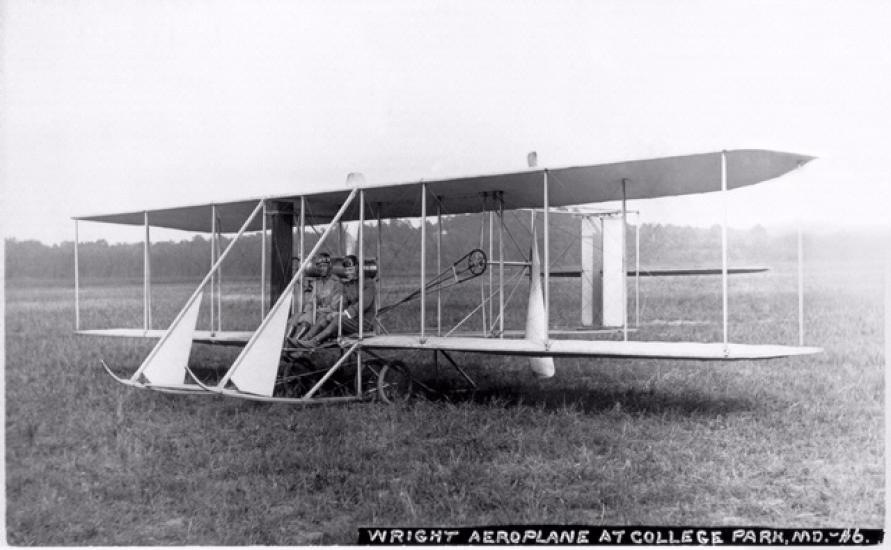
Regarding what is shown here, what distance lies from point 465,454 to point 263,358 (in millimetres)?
2794

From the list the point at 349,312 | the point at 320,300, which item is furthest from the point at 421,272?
the point at 320,300

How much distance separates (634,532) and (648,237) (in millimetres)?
23590

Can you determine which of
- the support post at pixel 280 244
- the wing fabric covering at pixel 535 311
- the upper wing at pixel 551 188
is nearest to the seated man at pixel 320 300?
the support post at pixel 280 244

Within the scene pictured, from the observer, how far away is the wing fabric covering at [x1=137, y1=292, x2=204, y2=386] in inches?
327

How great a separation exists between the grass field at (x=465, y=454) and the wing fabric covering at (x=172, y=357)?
1.47ft

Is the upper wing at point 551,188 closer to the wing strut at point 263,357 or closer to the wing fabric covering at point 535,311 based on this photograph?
the wing fabric covering at point 535,311

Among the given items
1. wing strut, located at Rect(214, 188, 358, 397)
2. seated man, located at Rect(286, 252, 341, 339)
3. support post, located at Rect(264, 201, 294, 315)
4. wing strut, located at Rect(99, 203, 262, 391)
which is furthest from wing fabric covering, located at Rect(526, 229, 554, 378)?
wing strut, located at Rect(99, 203, 262, 391)

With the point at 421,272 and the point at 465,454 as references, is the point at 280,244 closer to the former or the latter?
the point at 421,272

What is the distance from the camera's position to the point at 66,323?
16.4 meters

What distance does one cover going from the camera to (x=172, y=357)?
27.5 feet

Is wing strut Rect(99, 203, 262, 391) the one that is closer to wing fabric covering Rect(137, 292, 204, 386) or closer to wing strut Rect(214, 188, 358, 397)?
wing fabric covering Rect(137, 292, 204, 386)

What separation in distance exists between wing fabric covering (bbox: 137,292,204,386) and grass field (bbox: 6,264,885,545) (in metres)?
0.45

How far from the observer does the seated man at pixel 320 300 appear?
32.0 ft

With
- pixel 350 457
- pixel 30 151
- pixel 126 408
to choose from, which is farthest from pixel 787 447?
pixel 30 151
